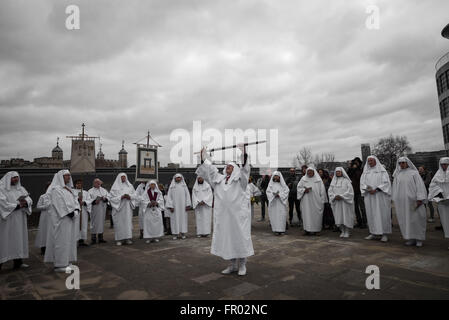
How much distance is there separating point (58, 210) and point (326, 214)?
800 cm

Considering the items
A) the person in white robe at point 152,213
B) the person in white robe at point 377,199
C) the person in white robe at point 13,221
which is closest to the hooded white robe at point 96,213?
the person in white robe at point 152,213

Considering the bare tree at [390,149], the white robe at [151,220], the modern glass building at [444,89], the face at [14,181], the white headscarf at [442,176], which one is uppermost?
the modern glass building at [444,89]

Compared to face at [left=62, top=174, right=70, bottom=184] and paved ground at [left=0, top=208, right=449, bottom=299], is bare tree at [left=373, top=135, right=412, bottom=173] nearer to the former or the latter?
paved ground at [left=0, top=208, right=449, bottom=299]

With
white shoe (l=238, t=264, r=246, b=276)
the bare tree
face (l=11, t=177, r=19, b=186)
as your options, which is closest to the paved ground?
white shoe (l=238, t=264, r=246, b=276)

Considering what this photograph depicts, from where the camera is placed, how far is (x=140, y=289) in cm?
391

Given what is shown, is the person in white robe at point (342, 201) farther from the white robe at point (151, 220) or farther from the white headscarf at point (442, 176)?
the white robe at point (151, 220)

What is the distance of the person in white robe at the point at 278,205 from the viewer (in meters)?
8.23

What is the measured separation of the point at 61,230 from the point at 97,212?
319 centimetres

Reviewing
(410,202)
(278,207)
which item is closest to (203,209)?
(278,207)

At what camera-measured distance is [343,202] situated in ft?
24.7

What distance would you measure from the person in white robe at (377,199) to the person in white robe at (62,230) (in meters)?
7.11

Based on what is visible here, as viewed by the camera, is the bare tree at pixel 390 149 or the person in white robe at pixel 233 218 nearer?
the person in white robe at pixel 233 218

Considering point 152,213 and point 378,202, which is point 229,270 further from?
point 378,202

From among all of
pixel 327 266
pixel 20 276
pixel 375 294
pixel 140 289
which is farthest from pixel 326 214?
pixel 20 276
